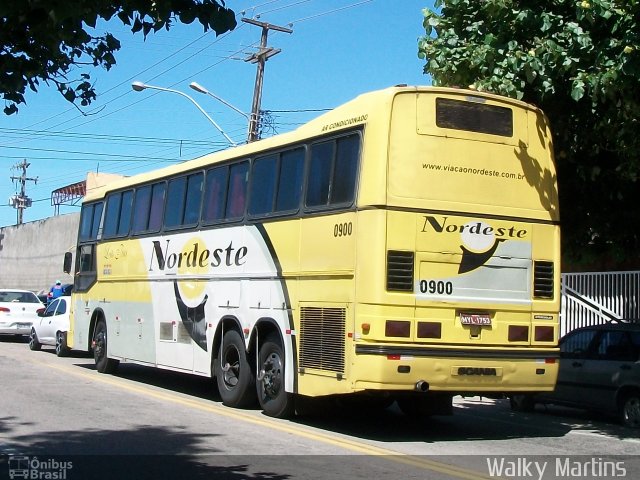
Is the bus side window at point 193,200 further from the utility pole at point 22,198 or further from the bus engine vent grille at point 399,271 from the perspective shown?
the utility pole at point 22,198

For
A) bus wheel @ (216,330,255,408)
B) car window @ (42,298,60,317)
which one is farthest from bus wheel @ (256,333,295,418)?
car window @ (42,298,60,317)

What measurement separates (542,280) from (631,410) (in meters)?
2.95

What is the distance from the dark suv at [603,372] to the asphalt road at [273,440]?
0.32 m

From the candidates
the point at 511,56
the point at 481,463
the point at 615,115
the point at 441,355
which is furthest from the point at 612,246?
the point at 481,463

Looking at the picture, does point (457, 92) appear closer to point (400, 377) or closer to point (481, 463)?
point (400, 377)

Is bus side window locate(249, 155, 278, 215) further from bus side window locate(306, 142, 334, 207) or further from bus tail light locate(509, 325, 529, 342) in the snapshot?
bus tail light locate(509, 325, 529, 342)

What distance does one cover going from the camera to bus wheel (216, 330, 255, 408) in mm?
13109

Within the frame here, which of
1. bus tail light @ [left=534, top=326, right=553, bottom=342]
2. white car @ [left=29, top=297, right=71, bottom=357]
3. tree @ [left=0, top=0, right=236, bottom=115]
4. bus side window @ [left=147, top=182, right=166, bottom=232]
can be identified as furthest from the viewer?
white car @ [left=29, top=297, right=71, bottom=357]

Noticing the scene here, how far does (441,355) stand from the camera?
10453 mm

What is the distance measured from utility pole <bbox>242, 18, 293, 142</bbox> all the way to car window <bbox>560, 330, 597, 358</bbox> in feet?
52.3

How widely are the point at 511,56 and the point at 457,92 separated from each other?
119cm

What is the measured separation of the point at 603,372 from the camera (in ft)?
43.9

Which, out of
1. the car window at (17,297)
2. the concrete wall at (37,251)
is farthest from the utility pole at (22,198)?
the car window at (17,297)

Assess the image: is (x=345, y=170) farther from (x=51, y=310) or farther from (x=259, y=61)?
(x=259, y=61)
